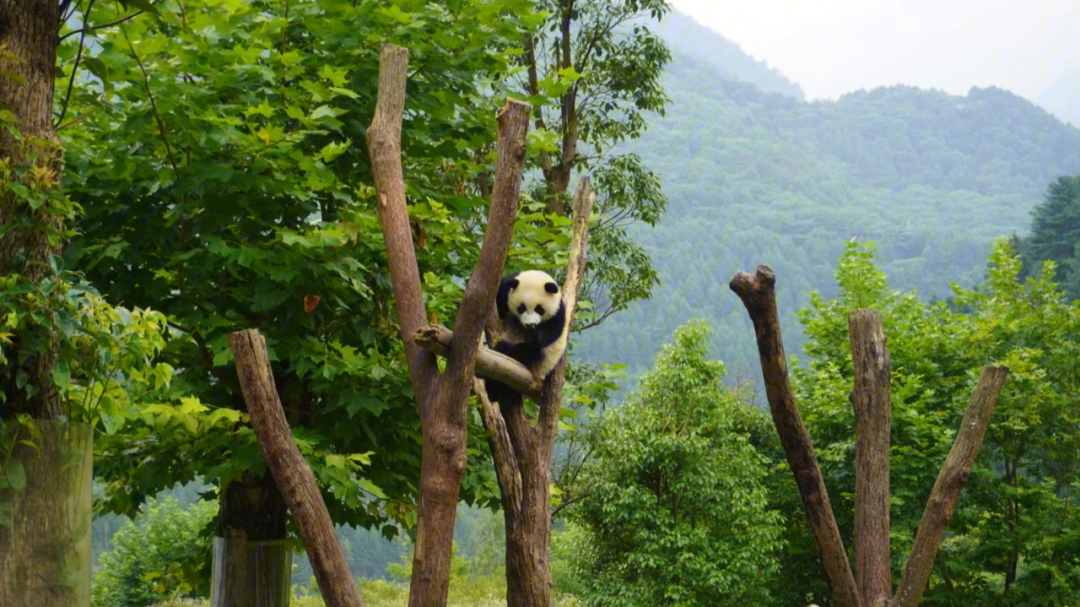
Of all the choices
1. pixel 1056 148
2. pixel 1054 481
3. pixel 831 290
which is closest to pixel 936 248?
pixel 831 290

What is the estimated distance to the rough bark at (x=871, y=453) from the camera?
504 cm

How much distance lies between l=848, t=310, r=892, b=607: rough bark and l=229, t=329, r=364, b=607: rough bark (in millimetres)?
2578

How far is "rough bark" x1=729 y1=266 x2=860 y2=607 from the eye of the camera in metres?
4.76

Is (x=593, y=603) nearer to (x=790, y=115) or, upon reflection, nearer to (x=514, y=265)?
(x=514, y=265)

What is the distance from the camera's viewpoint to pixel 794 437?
4.94 metres

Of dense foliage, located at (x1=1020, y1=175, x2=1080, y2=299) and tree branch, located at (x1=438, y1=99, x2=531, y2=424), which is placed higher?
dense foliage, located at (x1=1020, y1=175, x2=1080, y2=299)

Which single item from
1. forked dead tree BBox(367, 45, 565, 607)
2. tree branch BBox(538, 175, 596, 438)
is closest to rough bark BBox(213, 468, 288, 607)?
tree branch BBox(538, 175, 596, 438)

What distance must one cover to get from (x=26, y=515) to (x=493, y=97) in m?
5.08

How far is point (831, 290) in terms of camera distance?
56.4 m

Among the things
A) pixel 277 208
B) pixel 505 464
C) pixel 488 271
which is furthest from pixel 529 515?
pixel 277 208

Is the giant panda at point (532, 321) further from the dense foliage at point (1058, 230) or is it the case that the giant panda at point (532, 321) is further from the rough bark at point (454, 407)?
the dense foliage at point (1058, 230)

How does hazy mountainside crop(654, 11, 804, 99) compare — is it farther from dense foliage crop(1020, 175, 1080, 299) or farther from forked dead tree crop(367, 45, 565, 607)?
forked dead tree crop(367, 45, 565, 607)

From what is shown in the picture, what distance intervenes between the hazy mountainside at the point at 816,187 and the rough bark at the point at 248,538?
38254 millimetres

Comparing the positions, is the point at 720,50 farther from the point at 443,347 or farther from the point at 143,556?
the point at 443,347
